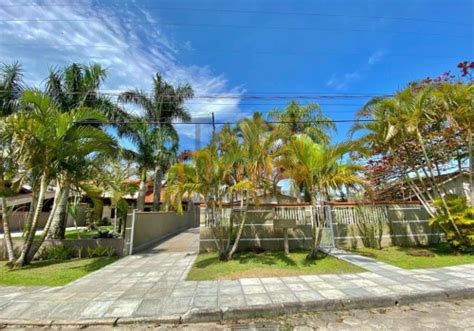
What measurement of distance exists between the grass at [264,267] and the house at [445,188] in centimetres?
695

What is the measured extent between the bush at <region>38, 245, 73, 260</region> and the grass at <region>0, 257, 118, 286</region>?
1.30 feet

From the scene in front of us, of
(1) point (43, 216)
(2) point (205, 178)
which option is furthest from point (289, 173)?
(1) point (43, 216)

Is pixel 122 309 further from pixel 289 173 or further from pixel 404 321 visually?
pixel 289 173

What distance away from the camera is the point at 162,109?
1936 centimetres

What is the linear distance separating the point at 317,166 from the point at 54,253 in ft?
28.3

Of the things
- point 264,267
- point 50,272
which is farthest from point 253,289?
point 50,272

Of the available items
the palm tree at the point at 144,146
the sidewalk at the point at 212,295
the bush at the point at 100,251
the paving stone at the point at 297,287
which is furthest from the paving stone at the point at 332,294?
the palm tree at the point at 144,146

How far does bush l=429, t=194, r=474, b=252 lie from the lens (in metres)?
8.09

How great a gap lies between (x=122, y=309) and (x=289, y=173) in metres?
5.26

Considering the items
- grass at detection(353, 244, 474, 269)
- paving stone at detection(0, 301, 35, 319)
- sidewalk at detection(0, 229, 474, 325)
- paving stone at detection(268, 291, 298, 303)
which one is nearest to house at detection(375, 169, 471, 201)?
grass at detection(353, 244, 474, 269)

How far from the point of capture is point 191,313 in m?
4.32

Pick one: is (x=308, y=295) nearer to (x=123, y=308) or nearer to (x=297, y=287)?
(x=297, y=287)

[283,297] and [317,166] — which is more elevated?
[317,166]

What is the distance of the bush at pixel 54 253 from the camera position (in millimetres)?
9016
